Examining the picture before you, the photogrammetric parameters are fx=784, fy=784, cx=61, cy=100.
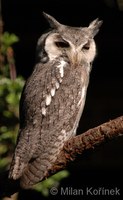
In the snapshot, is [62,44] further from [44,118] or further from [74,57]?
[44,118]

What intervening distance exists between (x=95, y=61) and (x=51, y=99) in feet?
12.0

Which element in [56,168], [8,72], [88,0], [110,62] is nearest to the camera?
[56,168]

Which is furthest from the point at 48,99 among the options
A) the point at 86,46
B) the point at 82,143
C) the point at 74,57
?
the point at 82,143

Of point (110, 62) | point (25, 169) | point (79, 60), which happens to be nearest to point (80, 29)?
point (79, 60)

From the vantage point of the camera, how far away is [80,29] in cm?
441

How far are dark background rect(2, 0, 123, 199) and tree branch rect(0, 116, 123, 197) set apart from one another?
126 inches

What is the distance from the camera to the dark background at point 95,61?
23.0ft

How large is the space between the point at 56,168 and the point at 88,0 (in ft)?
10.6

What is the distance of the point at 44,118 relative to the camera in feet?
13.4

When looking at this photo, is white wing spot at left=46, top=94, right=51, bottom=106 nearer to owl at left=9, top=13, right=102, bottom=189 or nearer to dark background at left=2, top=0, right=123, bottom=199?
owl at left=9, top=13, right=102, bottom=189

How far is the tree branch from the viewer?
3.46m

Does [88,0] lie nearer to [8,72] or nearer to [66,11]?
[66,11]

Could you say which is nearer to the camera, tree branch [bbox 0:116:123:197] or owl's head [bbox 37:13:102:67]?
tree branch [bbox 0:116:123:197]

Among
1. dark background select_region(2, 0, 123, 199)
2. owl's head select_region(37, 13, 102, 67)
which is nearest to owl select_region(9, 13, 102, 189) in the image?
owl's head select_region(37, 13, 102, 67)
